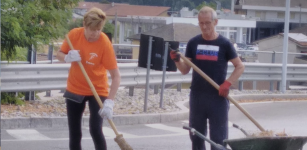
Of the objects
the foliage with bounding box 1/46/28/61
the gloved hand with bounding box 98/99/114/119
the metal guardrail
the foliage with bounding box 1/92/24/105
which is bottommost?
the foliage with bounding box 1/92/24/105

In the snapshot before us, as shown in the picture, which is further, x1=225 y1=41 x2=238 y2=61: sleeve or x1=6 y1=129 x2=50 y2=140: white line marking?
x1=6 y1=129 x2=50 y2=140: white line marking

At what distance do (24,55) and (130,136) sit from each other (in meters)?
4.22

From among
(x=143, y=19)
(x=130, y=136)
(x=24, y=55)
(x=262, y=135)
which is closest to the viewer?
(x=262, y=135)

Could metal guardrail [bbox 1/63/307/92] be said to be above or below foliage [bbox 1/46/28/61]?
below

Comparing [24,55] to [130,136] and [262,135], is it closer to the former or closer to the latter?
[130,136]

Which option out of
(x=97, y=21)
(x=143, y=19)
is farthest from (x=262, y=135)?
(x=143, y=19)

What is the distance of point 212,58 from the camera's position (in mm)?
5508

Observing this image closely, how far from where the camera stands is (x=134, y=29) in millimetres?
56062

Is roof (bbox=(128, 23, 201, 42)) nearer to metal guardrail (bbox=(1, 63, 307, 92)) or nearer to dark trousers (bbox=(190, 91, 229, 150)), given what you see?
metal guardrail (bbox=(1, 63, 307, 92))

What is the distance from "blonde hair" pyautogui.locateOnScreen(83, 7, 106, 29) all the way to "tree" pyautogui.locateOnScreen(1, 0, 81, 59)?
4812 mm

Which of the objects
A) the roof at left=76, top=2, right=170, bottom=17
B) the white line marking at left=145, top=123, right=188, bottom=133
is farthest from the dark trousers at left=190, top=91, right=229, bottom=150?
the roof at left=76, top=2, right=170, bottom=17

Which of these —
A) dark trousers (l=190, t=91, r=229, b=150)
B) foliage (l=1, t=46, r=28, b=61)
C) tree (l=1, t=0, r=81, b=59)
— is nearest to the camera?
dark trousers (l=190, t=91, r=229, b=150)

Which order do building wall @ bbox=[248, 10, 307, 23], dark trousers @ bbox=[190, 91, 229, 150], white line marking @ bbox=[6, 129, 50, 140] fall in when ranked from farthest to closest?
building wall @ bbox=[248, 10, 307, 23], white line marking @ bbox=[6, 129, 50, 140], dark trousers @ bbox=[190, 91, 229, 150]

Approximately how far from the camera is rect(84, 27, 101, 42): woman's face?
5414 millimetres
